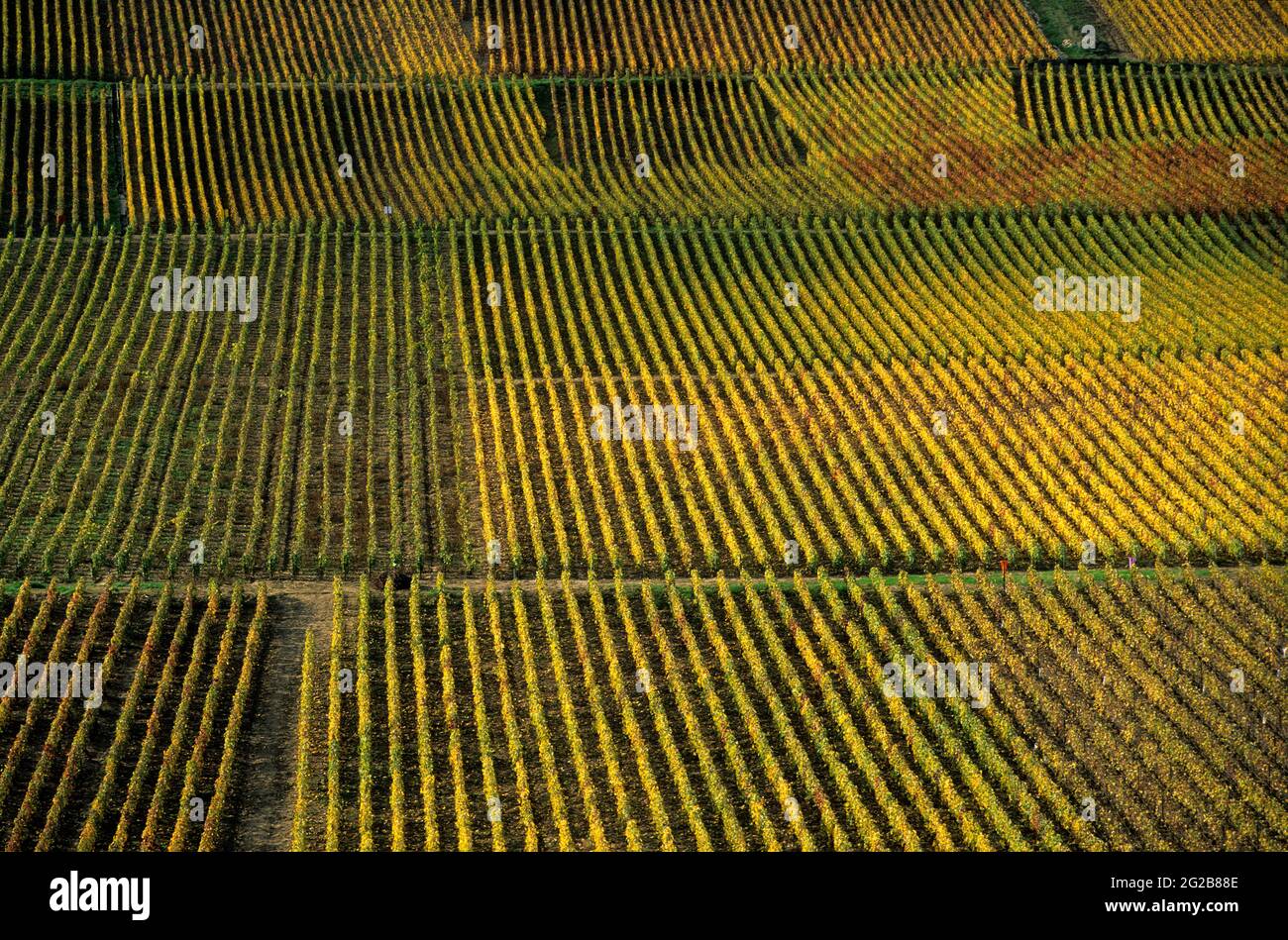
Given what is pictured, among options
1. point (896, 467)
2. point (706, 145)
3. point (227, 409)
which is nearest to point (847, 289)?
point (896, 467)

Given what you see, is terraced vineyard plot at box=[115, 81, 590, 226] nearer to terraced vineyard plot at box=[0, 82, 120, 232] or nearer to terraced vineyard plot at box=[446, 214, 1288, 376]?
terraced vineyard plot at box=[0, 82, 120, 232]

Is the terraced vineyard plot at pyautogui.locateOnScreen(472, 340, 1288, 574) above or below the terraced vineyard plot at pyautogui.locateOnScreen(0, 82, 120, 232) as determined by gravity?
above

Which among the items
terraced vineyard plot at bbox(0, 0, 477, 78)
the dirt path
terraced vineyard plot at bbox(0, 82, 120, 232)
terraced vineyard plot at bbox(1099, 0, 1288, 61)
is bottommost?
terraced vineyard plot at bbox(0, 82, 120, 232)

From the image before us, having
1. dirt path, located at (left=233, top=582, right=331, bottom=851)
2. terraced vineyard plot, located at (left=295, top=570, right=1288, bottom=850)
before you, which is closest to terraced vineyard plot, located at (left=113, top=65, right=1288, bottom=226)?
dirt path, located at (left=233, top=582, right=331, bottom=851)

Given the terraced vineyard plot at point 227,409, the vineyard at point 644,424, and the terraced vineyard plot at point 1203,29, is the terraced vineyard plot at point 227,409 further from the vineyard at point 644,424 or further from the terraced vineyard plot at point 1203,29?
the terraced vineyard plot at point 1203,29

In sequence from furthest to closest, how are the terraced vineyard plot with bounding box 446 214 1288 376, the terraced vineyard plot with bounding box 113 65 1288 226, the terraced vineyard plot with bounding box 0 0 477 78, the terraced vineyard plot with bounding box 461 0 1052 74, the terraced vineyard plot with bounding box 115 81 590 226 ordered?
the terraced vineyard plot with bounding box 461 0 1052 74 → the terraced vineyard plot with bounding box 0 0 477 78 → the terraced vineyard plot with bounding box 113 65 1288 226 → the terraced vineyard plot with bounding box 115 81 590 226 → the terraced vineyard plot with bounding box 446 214 1288 376

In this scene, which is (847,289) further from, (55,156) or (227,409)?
(55,156)
